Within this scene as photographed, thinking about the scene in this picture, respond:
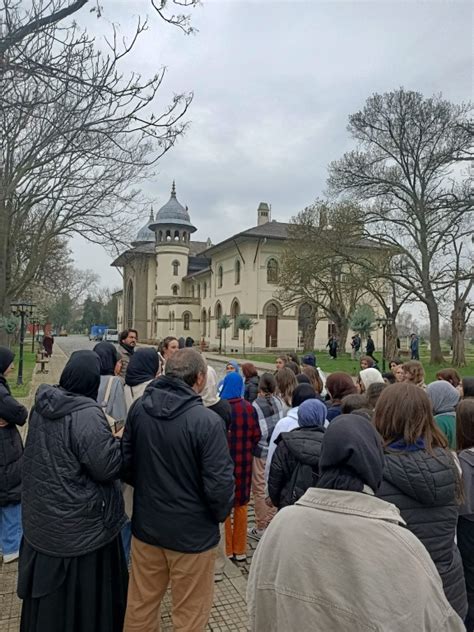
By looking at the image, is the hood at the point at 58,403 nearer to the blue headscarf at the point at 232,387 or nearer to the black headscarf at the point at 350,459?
the black headscarf at the point at 350,459

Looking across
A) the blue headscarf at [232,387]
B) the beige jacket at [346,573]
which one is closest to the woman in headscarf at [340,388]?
the blue headscarf at [232,387]

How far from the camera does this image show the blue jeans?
4.33 m

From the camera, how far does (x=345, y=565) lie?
1.46 metres

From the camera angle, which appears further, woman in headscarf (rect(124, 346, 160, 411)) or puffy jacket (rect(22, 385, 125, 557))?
woman in headscarf (rect(124, 346, 160, 411))

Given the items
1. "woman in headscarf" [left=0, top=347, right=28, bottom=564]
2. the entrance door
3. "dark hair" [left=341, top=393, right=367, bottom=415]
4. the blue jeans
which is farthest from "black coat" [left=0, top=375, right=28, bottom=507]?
the entrance door

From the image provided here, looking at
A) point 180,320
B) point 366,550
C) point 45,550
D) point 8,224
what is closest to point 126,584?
point 45,550

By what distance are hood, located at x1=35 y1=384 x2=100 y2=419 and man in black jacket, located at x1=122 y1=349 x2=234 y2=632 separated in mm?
305

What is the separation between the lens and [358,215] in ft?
82.1

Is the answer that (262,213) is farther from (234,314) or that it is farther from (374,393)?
(374,393)

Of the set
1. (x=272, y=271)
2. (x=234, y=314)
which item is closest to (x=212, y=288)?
(x=234, y=314)

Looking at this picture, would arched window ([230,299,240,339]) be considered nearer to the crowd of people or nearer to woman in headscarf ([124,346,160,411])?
woman in headscarf ([124,346,160,411])

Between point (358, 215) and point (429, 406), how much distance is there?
23.7 meters

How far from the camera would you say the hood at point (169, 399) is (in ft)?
8.91

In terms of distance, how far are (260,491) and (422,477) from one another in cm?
296
